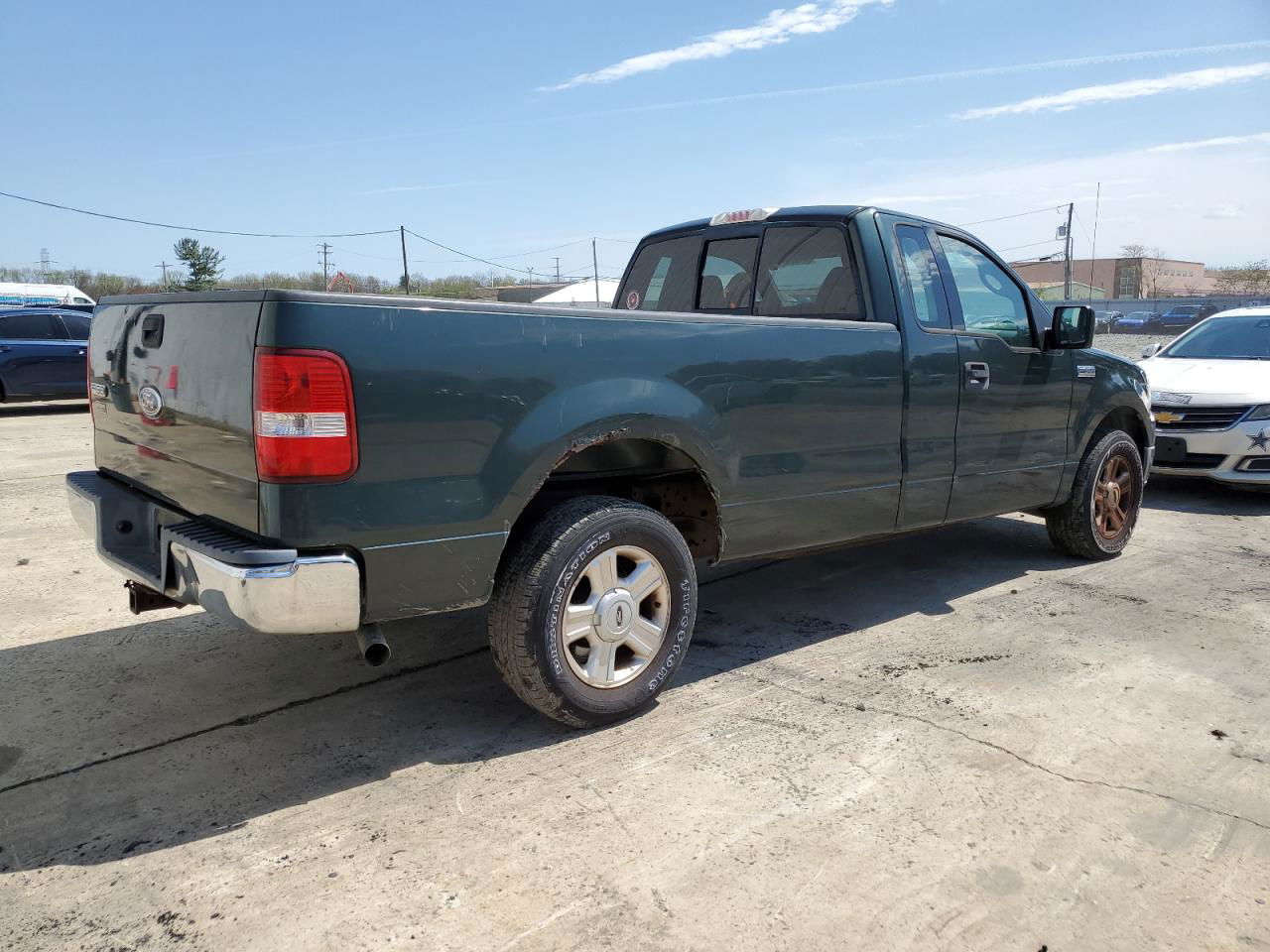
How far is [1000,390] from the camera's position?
4.91 m

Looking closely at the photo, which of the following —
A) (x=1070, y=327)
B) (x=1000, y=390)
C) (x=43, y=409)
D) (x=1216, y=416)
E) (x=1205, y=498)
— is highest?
(x=1070, y=327)

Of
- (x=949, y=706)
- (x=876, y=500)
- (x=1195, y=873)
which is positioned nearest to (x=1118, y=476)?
(x=876, y=500)

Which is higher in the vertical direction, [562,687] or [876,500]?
[876,500]

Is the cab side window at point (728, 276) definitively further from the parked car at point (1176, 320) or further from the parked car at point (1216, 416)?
the parked car at point (1176, 320)

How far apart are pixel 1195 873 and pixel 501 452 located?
2.31 metres

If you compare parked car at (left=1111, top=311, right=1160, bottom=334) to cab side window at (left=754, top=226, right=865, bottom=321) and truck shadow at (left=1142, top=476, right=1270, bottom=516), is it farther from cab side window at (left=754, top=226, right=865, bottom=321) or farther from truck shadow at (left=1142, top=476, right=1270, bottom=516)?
cab side window at (left=754, top=226, right=865, bottom=321)

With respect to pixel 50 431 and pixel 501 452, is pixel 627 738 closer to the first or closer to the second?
pixel 501 452

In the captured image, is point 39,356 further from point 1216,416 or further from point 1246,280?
point 1246,280

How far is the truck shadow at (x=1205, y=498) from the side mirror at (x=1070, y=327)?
337cm

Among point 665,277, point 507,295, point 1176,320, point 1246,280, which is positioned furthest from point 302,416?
point 1246,280

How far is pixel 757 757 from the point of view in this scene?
10.7 feet

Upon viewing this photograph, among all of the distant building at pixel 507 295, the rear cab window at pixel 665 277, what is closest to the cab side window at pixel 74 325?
the distant building at pixel 507 295

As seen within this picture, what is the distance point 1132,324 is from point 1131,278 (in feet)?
178

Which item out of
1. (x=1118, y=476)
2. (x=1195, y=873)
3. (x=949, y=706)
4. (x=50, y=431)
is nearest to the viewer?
(x=1195, y=873)
